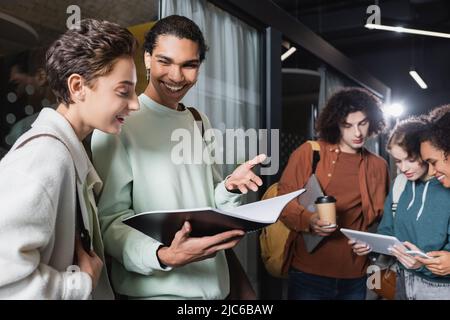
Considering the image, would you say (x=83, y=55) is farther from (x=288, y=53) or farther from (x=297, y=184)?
(x=288, y=53)

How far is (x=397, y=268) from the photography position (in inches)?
50.7

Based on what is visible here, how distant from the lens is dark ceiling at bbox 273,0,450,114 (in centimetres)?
144

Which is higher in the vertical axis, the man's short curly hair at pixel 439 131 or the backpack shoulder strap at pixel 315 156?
the man's short curly hair at pixel 439 131

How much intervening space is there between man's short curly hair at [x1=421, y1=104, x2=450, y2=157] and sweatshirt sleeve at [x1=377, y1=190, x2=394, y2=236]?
24cm

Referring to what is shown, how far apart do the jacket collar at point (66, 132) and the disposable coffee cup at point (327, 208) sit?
2.72 feet

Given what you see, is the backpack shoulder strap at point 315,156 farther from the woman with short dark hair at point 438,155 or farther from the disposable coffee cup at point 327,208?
the woman with short dark hair at point 438,155

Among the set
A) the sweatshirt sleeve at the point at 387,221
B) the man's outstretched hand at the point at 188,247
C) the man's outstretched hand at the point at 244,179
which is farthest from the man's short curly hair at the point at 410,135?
the man's outstretched hand at the point at 188,247

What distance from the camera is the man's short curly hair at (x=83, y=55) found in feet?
2.56

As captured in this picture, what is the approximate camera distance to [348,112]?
1.53 metres

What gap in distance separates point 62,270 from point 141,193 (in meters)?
0.26

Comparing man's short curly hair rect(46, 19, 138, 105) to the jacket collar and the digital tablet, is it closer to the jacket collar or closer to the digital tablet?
the jacket collar

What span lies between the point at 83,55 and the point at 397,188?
102cm
